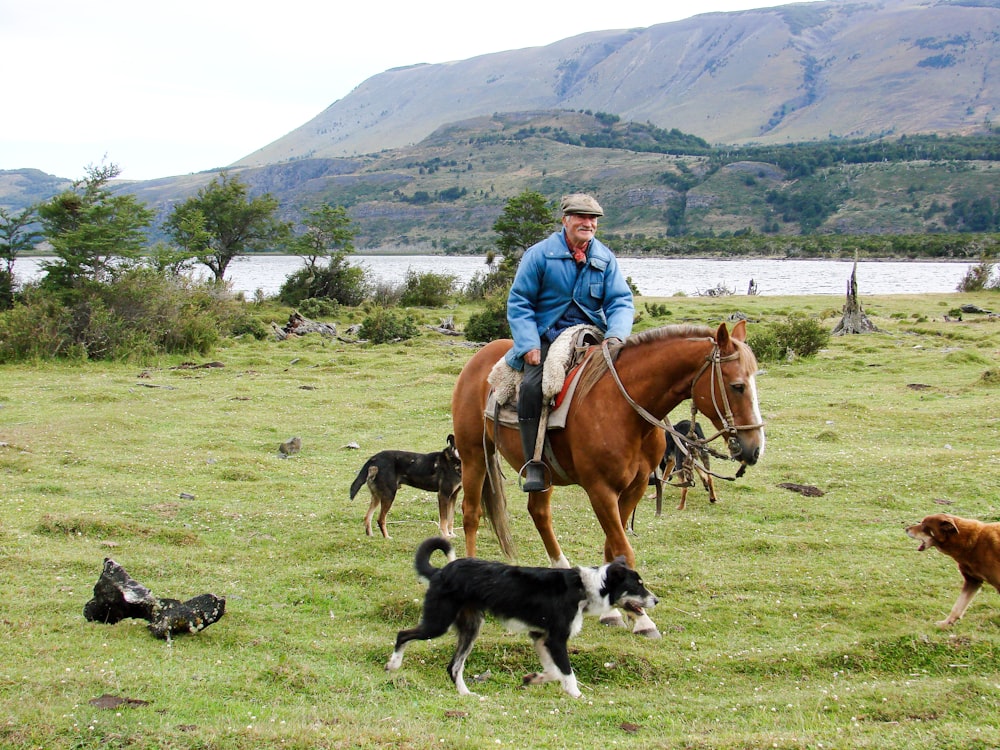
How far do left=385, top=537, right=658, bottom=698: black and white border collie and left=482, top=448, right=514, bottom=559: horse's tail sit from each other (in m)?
2.48

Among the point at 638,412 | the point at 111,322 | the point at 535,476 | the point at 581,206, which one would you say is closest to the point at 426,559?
the point at 535,476

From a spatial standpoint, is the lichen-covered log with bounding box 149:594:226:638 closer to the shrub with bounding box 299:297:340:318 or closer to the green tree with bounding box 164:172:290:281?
the shrub with bounding box 299:297:340:318

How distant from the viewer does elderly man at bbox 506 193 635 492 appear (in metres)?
7.32

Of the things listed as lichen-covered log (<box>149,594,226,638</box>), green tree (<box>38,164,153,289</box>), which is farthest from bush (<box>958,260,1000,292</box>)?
lichen-covered log (<box>149,594,226,638</box>)

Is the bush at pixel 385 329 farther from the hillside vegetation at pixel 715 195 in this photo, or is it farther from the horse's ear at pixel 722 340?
the hillside vegetation at pixel 715 195

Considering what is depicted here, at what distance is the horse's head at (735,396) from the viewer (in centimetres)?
642

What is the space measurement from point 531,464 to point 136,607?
11.1ft

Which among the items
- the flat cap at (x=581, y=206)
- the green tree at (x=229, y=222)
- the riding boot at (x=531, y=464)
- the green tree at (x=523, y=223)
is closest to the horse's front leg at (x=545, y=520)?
the riding boot at (x=531, y=464)

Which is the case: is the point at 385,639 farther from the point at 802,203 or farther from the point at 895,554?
the point at 802,203

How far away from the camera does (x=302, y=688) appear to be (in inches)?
213

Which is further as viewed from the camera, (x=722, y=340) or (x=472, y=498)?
(x=472, y=498)

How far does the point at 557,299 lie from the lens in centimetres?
770

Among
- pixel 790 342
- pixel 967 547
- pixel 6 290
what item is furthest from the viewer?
pixel 6 290

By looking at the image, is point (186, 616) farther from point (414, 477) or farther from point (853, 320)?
point (853, 320)
